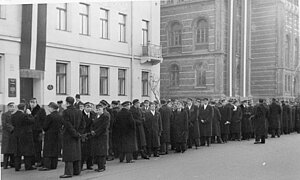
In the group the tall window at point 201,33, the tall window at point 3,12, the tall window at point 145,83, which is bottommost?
the tall window at point 145,83

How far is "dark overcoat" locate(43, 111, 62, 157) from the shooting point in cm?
1091

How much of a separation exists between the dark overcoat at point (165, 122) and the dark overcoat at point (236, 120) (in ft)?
16.2

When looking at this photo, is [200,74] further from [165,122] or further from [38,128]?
[38,128]

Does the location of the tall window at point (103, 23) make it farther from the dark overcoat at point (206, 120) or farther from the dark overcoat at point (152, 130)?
the dark overcoat at point (152, 130)

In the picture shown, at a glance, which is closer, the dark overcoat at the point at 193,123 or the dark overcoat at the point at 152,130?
the dark overcoat at the point at 152,130

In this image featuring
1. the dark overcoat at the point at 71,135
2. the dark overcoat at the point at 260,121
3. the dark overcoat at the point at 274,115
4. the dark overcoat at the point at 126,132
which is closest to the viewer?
the dark overcoat at the point at 71,135

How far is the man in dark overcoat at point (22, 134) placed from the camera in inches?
429

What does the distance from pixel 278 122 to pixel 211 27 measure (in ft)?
56.5

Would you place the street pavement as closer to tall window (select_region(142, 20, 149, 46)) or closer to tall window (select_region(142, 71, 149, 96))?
tall window (select_region(142, 71, 149, 96))

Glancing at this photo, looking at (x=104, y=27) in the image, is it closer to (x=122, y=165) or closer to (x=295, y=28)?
(x=122, y=165)

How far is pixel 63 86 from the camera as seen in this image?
69.5 feet

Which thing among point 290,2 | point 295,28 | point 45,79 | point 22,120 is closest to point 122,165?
point 22,120

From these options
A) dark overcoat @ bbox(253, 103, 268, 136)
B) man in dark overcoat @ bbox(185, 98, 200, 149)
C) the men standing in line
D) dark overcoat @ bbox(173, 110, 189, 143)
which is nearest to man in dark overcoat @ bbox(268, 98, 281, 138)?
dark overcoat @ bbox(253, 103, 268, 136)

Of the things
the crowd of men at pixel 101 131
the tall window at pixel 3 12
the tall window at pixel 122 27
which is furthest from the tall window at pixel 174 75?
the tall window at pixel 3 12
